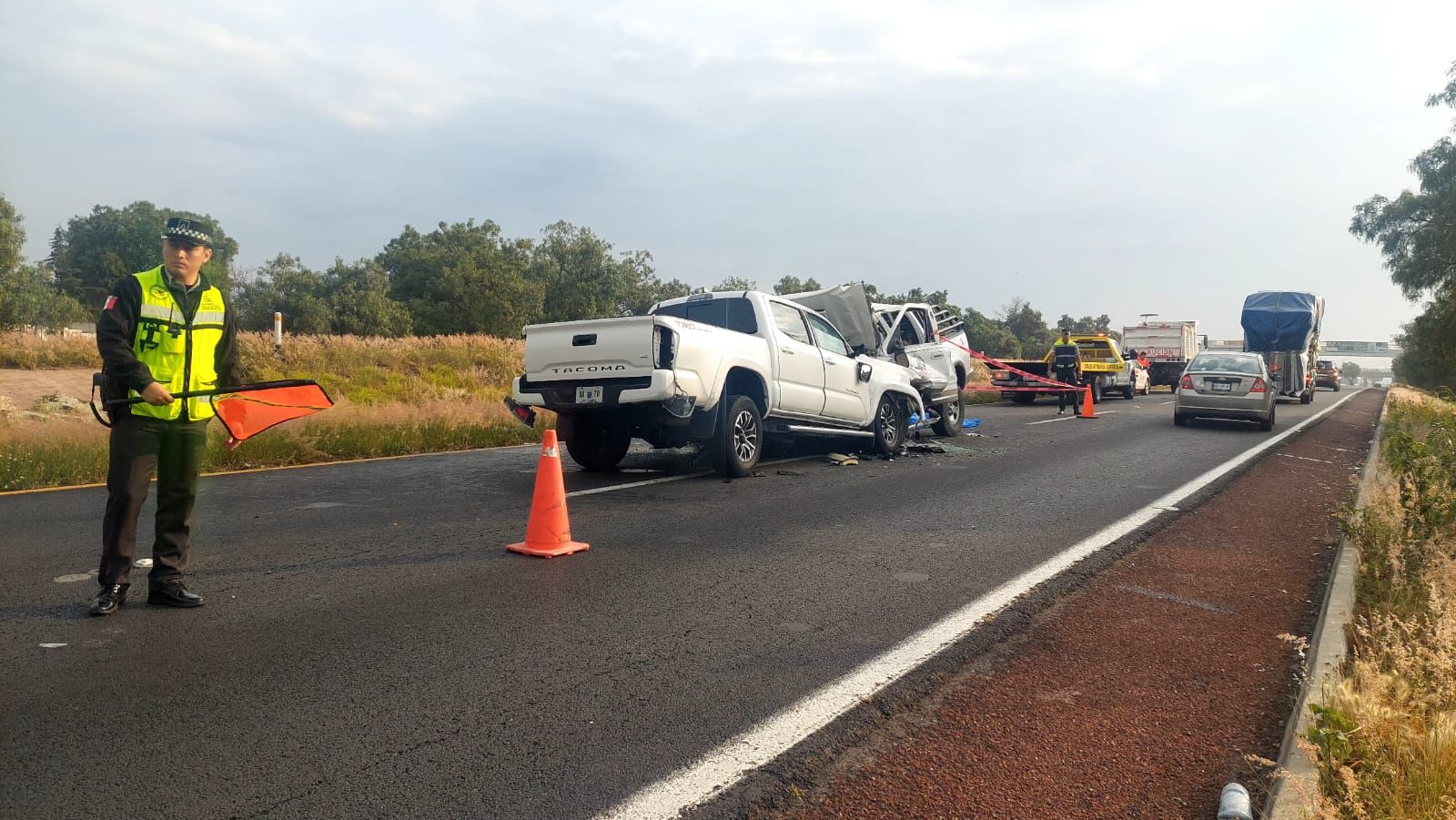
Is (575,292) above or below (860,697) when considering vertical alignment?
above

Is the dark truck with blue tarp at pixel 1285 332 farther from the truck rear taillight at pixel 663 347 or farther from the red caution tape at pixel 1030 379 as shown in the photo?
the truck rear taillight at pixel 663 347

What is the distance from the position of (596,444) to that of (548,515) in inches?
171

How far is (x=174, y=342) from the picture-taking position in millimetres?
4934

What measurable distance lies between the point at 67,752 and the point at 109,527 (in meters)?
1.94

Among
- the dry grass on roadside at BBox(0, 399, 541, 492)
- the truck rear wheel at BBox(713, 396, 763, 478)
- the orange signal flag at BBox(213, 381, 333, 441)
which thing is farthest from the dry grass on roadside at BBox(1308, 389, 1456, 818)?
the dry grass on roadside at BBox(0, 399, 541, 492)

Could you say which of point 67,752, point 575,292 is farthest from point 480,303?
point 67,752

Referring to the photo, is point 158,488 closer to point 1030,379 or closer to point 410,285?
point 1030,379

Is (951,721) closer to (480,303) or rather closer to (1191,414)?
(1191,414)

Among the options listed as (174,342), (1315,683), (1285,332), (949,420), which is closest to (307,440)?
(174,342)

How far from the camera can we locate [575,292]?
7400 cm

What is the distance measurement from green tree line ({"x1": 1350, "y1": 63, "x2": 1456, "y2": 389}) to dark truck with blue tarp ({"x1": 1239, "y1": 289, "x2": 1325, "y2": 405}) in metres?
5.33

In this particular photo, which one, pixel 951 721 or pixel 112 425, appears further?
pixel 112 425

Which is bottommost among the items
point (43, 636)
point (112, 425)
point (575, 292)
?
point (43, 636)

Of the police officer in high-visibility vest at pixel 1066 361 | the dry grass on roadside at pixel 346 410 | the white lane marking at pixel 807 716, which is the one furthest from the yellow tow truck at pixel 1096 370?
the white lane marking at pixel 807 716
